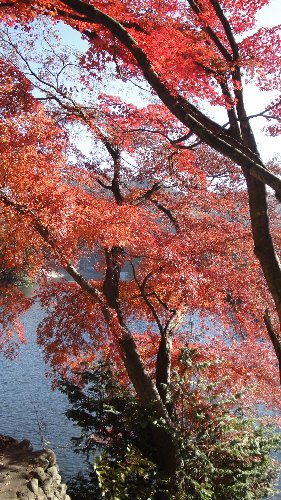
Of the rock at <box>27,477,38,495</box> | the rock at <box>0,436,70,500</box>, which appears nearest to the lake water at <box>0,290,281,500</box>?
the rock at <box>0,436,70,500</box>

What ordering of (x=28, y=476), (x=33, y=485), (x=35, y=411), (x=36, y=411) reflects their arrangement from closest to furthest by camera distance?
1. (x=33, y=485)
2. (x=28, y=476)
3. (x=36, y=411)
4. (x=35, y=411)

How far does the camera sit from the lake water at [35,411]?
1178 cm

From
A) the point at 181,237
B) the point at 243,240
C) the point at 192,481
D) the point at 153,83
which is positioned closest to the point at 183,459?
the point at 192,481

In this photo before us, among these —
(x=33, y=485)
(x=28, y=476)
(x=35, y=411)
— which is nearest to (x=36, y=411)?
(x=35, y=411)

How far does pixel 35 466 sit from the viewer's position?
595 cm

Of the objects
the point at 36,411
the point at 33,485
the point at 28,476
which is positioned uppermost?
the point at 36,411

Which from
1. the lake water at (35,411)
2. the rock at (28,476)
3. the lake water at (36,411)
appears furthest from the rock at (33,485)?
the lake water at (36,411)

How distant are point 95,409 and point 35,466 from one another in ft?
6.47

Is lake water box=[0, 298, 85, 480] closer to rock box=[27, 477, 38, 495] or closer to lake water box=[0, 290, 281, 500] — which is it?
lake water box=[0, 290, 281, 500]

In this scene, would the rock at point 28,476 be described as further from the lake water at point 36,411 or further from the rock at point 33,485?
the lake water at point 36,411

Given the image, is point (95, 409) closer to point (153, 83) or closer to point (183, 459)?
point (183, 459)

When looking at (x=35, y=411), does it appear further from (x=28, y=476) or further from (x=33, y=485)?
(x=33, y=485)

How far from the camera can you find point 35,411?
14.0 meters

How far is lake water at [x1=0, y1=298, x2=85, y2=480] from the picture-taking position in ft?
38.7
